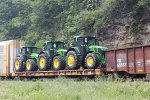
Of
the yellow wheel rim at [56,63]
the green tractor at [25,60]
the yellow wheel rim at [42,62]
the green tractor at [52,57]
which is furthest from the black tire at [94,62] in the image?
the green tractor at [25,60]

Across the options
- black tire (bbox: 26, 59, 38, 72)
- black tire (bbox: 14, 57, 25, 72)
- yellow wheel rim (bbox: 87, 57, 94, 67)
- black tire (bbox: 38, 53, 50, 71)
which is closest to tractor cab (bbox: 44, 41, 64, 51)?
black tire (bbox: 38, 53, 50, 71)

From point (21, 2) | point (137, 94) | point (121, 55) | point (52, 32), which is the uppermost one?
point (21, 2)

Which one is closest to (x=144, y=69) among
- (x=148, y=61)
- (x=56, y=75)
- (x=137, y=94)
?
(x=148, y=61)

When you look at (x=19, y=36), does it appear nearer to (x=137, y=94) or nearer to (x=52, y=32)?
(x=52, y=32)

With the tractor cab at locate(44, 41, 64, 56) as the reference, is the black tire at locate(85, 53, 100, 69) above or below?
below

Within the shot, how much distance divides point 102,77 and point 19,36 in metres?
27.6

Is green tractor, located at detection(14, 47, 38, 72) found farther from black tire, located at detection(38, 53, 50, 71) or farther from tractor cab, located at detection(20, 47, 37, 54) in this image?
black tire, located at detection(38, 53, 50, 71)

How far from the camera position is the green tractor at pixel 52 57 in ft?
71.6

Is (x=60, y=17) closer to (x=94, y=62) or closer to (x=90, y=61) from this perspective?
(x=90, y=61)

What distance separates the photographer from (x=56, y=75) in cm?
2189

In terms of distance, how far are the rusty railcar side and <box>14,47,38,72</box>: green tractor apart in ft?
23.3

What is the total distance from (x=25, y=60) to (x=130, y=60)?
1020 cm

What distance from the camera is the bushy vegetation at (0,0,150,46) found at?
28156 millimetres

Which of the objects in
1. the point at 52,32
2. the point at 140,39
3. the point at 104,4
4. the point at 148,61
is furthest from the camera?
the point at 52,32
